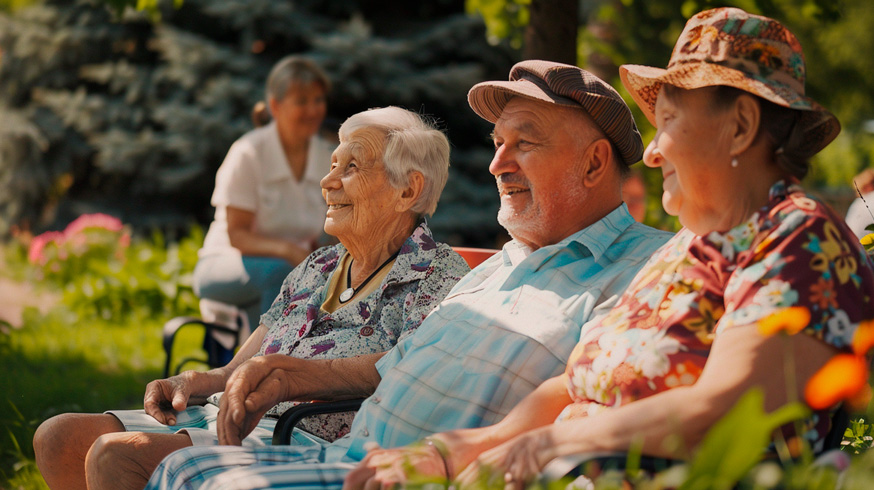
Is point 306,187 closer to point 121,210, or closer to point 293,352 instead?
point 293,352

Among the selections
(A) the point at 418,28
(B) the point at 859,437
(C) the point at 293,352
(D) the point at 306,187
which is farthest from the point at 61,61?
(B) the point at 859,437

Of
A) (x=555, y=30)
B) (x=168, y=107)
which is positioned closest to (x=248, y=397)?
(x=555, y=30)

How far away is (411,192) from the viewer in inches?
121

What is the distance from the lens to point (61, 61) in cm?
1116

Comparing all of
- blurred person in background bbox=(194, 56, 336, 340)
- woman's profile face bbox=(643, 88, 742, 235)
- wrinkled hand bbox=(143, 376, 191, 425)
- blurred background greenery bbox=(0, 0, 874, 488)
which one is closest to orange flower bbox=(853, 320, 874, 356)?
woman's profile face bbox=(643, 88, 742, 235)

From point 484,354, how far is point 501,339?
0.06 metres

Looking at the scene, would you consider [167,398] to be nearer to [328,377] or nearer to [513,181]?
[328,377]

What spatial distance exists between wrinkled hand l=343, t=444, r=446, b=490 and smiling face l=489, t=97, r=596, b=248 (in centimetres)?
88

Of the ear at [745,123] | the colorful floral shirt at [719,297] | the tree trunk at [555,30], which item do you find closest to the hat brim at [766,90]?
the ear at [745,123]

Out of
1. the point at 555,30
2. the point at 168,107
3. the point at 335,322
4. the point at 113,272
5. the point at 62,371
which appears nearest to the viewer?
the point at 335,322

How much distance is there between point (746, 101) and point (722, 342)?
0.50 m

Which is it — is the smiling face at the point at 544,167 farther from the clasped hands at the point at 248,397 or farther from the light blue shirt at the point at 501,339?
the clasped hands at the point at 248,397

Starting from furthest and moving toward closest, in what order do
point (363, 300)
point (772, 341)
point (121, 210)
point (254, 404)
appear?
point (121, 210) → point (363, 300) → point (254, 404) → point (772, 341)

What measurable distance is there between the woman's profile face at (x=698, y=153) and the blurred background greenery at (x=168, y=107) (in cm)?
454
